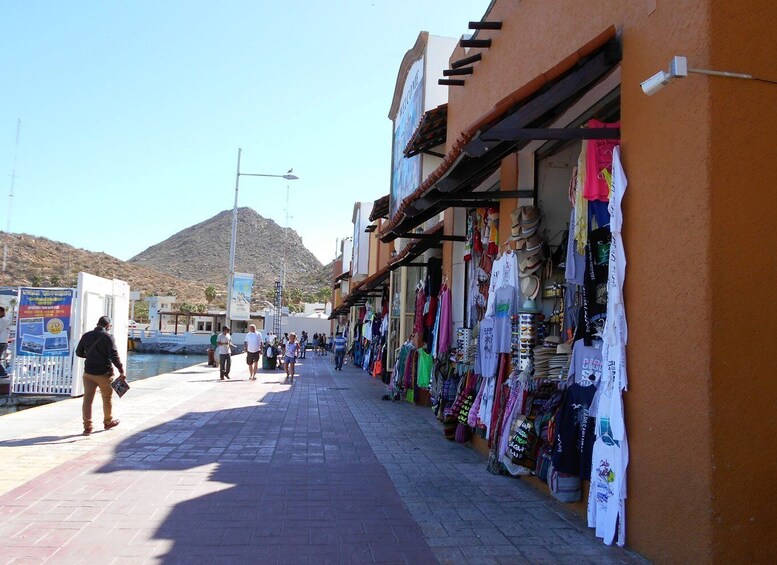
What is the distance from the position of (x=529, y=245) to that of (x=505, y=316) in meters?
0.90

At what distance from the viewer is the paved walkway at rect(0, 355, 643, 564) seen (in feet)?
14.9

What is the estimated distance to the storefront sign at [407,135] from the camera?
14461mm

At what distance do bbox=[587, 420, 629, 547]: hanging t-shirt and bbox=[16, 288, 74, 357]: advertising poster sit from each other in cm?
1105

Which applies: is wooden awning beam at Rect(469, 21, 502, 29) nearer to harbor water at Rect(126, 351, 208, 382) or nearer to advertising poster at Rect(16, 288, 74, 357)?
advertising poster at Rect(16, 288, 74, 357)

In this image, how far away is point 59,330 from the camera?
1282 cm

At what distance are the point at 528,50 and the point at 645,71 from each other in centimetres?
271

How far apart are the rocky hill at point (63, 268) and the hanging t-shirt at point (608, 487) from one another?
72.3 meters

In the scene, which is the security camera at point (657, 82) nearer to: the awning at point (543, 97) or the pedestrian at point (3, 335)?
the awning at point (543, 97)

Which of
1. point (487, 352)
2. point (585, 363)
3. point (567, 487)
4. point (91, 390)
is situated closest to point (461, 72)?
point (487, 352)

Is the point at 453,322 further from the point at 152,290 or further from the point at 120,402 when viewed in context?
the point at 152,290

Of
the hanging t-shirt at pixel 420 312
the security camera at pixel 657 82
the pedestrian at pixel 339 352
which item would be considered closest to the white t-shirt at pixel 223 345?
the pedestrian at pixel 339 352

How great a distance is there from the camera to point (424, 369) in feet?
40.8

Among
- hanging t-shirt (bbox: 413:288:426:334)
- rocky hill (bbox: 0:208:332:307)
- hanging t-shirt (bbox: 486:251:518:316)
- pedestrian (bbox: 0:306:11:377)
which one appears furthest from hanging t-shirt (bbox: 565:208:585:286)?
rocky hill (bbox: 0:208:332:307)

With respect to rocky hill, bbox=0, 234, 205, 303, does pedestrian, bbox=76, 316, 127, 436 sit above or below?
below
